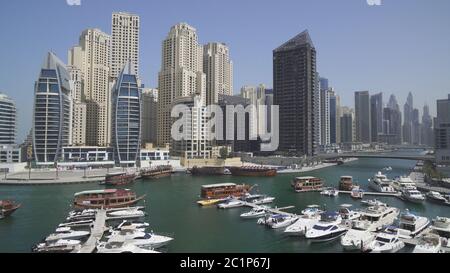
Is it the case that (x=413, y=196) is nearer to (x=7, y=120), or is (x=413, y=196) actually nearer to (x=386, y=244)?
(x=386, y=244)

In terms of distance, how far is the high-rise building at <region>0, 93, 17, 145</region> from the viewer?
91.6 feet

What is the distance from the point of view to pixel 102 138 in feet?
139

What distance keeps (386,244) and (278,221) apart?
11.8 feet

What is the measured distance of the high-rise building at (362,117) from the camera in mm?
78750

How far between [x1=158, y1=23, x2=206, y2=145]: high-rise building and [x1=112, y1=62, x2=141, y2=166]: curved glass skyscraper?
31.4 ft

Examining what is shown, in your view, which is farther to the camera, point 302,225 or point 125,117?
point 125,117

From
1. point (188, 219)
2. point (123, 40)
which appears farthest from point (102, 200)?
point (123, 40)

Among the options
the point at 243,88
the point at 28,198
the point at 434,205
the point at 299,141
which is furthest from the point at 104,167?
the point at 243,88

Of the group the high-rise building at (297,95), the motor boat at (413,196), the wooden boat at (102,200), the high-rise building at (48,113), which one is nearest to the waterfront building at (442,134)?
the high-rise building at (297,95)

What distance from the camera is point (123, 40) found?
47844mm

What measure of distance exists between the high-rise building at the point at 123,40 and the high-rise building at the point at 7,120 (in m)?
19.3

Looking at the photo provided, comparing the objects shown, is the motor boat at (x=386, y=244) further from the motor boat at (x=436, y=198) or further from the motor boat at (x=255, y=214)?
the motor boat at (x=436, y=198)

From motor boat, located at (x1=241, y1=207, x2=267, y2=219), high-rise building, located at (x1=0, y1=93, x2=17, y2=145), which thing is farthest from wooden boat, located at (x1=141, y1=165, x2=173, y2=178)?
motor boat, located at (x1=241, y1=207, x2=267, y2=219)

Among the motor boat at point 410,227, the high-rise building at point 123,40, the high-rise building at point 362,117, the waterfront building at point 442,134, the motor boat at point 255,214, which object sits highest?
the high-rise building at point 123,40
